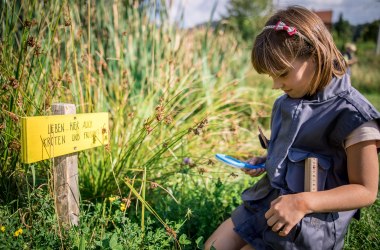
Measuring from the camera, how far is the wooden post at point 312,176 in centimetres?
115

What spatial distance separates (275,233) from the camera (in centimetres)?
125

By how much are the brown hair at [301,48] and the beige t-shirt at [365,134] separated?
8.5 inches

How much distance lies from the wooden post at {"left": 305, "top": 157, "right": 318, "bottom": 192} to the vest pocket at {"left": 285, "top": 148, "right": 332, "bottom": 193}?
0.05m

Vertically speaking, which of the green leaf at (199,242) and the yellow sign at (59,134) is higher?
the yellow sign at (59,134)

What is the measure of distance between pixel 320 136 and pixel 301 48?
0.34m

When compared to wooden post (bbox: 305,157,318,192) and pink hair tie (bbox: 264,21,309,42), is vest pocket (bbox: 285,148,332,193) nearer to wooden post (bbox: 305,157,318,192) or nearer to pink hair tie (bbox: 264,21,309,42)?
wooden post (bbox: 305,157,318,192)

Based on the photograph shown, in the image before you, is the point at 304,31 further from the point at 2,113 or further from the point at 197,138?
the point at 197,138

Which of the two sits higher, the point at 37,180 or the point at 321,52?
the point at 321,52

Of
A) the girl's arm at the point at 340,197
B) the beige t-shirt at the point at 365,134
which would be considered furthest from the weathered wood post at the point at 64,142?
the beige t-shirt at the point at 365,134

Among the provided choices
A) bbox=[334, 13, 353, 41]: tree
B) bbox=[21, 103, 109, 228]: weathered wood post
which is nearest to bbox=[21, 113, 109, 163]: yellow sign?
bbox=[21, 103, 109, 228]: weathered wood post

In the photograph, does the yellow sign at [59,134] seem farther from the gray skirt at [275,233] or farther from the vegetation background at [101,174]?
the gray skirt at [275,233]

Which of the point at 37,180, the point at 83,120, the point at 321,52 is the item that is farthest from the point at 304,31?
the point at 37,180

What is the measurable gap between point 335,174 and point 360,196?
14 centimetres

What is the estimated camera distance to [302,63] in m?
1.20
